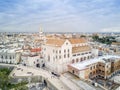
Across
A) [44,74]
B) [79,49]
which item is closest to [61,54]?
[44,74]

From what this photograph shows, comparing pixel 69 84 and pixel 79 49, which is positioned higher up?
pixel 79 49

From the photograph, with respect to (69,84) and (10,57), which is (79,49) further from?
(10,57)

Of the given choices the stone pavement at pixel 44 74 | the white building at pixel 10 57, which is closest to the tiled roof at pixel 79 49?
the stone pavement at pixel 44 74

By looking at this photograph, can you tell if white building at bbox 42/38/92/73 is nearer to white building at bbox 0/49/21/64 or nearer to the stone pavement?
the stone pavement

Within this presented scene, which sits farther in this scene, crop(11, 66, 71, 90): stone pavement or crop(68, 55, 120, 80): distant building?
crop(68, 55, 120, 80): distant building

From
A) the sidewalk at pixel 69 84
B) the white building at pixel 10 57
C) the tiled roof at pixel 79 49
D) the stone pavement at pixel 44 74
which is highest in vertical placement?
the tiled roof at pixel 79 49

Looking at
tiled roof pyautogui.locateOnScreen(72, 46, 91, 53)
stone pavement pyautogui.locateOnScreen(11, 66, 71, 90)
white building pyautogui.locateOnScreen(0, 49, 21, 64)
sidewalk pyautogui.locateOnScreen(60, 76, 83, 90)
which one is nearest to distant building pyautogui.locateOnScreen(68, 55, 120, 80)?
sidewalk pyautogui.locateOnScreen(60, 76, 83, 90)

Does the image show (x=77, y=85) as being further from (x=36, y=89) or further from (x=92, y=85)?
(x=36, y=89)

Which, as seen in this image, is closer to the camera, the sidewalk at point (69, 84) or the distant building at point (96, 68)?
the sidewalk at point (69, 84)

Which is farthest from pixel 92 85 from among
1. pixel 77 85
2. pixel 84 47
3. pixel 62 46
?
pixel 84 47

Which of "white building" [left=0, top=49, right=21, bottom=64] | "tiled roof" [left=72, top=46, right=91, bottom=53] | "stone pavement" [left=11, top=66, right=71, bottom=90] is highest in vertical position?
"tiled roof" [left=72, top=46, right=91, bottom=53]

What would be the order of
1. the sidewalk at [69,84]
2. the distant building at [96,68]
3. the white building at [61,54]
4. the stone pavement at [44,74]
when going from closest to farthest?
the sidewalk at [69,84], the stone pavement at [44,74], the distant building at [96,68], the white building at [61,54]

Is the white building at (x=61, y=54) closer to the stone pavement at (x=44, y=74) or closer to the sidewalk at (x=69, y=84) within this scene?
the stone pavement at (x=44, y=74)
